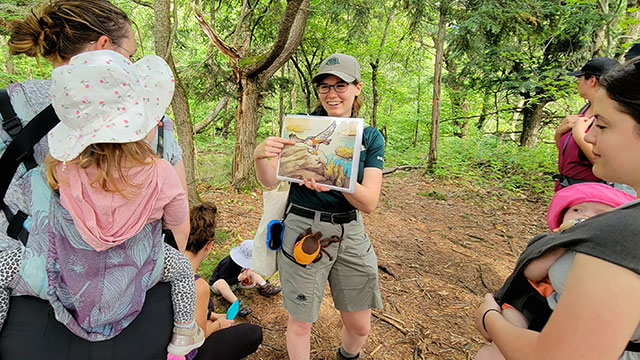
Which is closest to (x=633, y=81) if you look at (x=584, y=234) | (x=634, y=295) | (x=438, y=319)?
(x=584, y=234)

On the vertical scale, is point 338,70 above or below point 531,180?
above

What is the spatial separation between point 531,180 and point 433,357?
7412 mm

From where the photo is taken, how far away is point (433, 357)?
8.05 feet

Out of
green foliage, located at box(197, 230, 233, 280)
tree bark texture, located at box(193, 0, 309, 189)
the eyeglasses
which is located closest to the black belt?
the eyeglasses

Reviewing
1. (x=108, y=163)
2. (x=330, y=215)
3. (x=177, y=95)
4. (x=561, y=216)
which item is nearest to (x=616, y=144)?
(x=561, y=216)

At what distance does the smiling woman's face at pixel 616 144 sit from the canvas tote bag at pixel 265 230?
1.61 m

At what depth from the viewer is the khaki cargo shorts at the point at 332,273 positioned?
1.84 metres

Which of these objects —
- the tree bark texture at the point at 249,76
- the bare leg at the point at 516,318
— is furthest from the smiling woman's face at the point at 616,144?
the tree bark texture at the point at 249,76

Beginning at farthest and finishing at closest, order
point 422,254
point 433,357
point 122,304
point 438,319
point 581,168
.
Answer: point 422,254 < point 438,319 < point 581,168 < point 433,357 < point 122,304

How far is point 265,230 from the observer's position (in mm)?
2031

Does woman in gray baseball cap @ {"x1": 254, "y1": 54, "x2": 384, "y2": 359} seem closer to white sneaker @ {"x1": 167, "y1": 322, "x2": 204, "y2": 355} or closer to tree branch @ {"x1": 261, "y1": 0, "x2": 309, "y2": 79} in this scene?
white sneaker @ {"x1": 167, "y1": 322, "x2": 204, "y2": 355}

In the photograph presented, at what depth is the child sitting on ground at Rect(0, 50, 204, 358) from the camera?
37.4 inches

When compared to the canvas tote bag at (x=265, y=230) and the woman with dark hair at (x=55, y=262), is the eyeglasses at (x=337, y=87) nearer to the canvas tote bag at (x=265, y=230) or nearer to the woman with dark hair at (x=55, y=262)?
the canvas tote bag at (x=265, y=230)

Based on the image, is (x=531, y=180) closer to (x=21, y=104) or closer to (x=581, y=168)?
(x=581, y=168)
